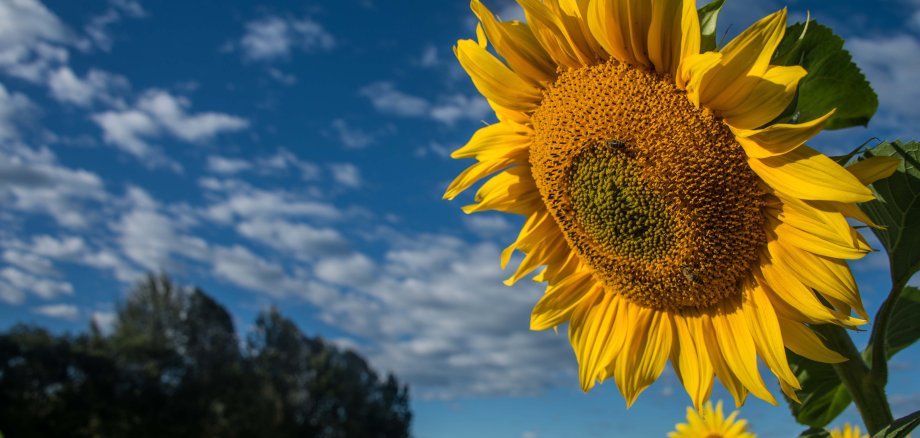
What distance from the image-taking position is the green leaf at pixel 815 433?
6.34 feet

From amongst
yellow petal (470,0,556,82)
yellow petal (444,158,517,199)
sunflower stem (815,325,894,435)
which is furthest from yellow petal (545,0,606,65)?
sunflower stem (815,325,894,435)

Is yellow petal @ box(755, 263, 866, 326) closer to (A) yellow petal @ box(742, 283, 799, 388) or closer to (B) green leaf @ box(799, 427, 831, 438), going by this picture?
(A) yellow petal @ box(742, 283, 799, 388)

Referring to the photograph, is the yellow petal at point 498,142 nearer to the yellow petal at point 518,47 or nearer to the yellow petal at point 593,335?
the yellow petal at point 518,47

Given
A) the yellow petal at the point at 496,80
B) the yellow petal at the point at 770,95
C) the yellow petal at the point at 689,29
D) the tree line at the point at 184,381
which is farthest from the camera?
the tree line at the point at 184,381

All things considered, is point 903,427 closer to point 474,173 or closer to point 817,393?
point 817,393

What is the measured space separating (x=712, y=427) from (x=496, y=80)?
2930 mm

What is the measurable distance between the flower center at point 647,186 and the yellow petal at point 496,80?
5 cm

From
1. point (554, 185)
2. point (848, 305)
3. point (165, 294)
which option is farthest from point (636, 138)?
point (165, 294)

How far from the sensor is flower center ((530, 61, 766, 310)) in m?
1.76

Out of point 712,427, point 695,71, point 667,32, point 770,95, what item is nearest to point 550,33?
point 667,32

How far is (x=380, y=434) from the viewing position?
57.5 metres

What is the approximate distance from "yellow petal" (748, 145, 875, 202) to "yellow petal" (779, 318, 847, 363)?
0.35 meters

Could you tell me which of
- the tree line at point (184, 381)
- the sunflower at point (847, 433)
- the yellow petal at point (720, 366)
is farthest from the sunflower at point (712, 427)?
the tree line at point (184, 381)

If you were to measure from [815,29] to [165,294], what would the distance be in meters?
58.0
